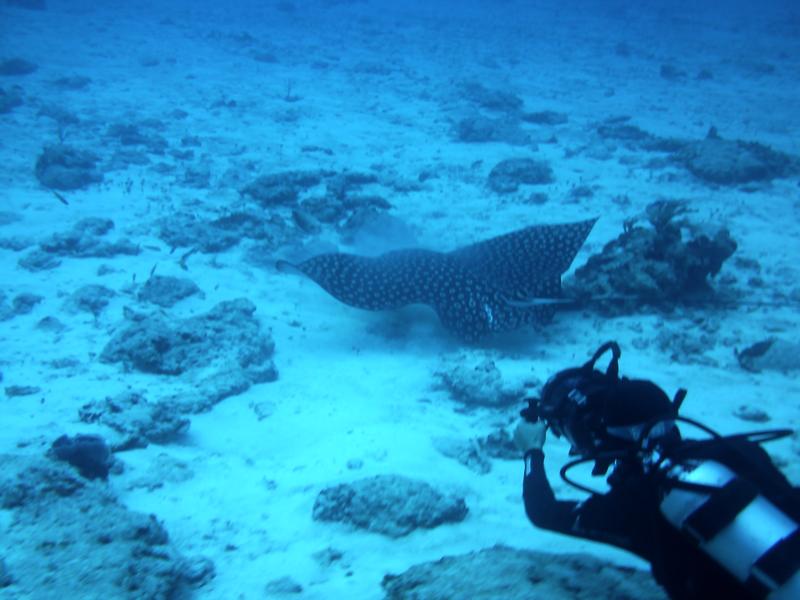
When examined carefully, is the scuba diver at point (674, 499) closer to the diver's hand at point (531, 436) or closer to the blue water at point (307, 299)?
the diver's hand at point (531, 436)

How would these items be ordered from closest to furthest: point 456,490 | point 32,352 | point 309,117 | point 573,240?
point 456,490
point 32,352
point 573,240
point 309,117

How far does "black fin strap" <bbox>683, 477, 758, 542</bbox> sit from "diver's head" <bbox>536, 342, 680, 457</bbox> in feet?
1.11

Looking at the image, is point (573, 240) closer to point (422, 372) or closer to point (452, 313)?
point (452, 313)

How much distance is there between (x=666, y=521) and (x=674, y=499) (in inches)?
5.1

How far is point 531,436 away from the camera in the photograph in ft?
10.8

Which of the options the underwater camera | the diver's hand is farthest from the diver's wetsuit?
the diver's hand

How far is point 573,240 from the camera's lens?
23.6 feet

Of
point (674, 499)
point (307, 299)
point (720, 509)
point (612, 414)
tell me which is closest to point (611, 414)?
point (612, 414)

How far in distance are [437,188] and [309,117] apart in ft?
24.2

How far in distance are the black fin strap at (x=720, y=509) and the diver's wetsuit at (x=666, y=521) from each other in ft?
0.43

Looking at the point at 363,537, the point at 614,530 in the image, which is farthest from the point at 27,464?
the point at 614,530

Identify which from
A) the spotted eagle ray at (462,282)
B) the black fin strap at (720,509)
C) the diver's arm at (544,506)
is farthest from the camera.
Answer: the spotted eagle ray at (462,282)

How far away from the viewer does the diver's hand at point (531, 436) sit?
3275 mm

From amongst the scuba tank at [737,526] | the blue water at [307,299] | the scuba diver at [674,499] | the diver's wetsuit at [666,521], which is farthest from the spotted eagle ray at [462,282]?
the scuba tank at [737,526]
